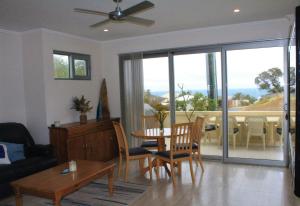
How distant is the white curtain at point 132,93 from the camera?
561 centimetres

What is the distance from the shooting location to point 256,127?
4.88 meters

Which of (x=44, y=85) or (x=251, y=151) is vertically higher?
(x=44, y=85)

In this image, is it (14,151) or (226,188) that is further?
(14,151)

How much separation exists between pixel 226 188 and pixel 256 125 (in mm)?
1691

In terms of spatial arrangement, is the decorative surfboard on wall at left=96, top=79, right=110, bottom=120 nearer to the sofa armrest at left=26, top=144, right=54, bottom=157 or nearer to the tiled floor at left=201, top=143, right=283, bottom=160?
the sofa armrest at left=26, top=144, right=54, bottom=157

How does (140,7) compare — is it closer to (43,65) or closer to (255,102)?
(43,65)

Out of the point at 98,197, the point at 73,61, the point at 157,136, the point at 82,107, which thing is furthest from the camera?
the point at 73,61

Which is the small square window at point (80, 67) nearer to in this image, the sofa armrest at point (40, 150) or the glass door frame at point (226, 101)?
the sofa armrest at point (40, 150)

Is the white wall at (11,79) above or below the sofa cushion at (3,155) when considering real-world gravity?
above

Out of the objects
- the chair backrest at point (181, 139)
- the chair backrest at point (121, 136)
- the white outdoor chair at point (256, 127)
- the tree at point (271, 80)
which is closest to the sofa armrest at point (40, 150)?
the chair backrest at point (121, 136)

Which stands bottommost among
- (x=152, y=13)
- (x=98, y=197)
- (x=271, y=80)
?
(x=98, y=197)

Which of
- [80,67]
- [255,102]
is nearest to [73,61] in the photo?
[80,67]

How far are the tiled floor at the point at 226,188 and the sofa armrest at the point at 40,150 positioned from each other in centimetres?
135

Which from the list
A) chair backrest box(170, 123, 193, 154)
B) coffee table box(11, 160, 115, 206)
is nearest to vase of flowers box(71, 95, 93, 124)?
coffee table box(11, 160, 115, 206)
